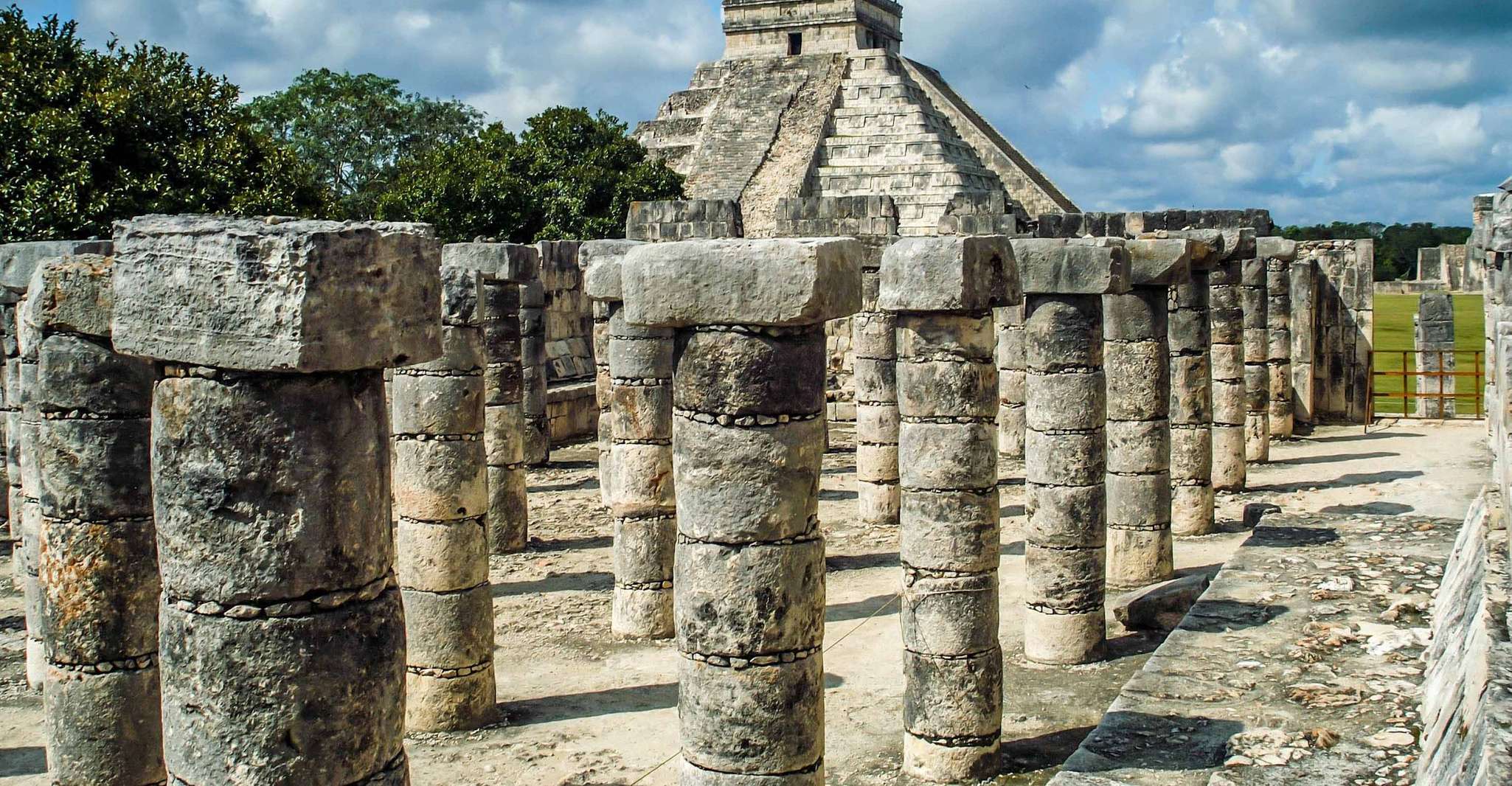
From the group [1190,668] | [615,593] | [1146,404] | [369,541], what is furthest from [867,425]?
[369,541]

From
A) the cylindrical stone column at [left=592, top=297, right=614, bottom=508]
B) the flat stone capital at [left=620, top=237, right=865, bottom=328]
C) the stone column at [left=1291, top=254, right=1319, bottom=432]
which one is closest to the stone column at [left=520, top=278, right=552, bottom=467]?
the cylindrical stone column at [left=592, top=297, right=614, bottom=508]

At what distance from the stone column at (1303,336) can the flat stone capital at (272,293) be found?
68.5 feet

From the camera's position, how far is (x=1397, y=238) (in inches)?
2987

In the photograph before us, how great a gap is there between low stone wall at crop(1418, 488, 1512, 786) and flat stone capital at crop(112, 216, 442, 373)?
3.55 m

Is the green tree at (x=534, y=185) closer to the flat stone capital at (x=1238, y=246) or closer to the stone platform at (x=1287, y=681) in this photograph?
the flat stone capital at (x=1238, y=246)

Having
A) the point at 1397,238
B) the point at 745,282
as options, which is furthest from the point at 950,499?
the point at 1397,238

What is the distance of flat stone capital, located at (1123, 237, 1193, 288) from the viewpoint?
12.2m

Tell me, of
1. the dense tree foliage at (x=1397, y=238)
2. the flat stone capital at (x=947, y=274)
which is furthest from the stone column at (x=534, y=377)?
the dense tree foliage at (x=1397, y=238)

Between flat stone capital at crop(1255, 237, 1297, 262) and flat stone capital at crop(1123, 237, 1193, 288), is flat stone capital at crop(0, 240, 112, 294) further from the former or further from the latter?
flat stone capital at crop(1255, 237, 1297, 262)

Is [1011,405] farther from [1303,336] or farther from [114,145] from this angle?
[114,145]

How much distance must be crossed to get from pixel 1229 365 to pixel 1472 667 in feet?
39.4

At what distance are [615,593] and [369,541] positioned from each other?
7094 mm

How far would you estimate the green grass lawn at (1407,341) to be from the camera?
85.8 feet

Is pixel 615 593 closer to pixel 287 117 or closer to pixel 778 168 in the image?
pixel 778 168
